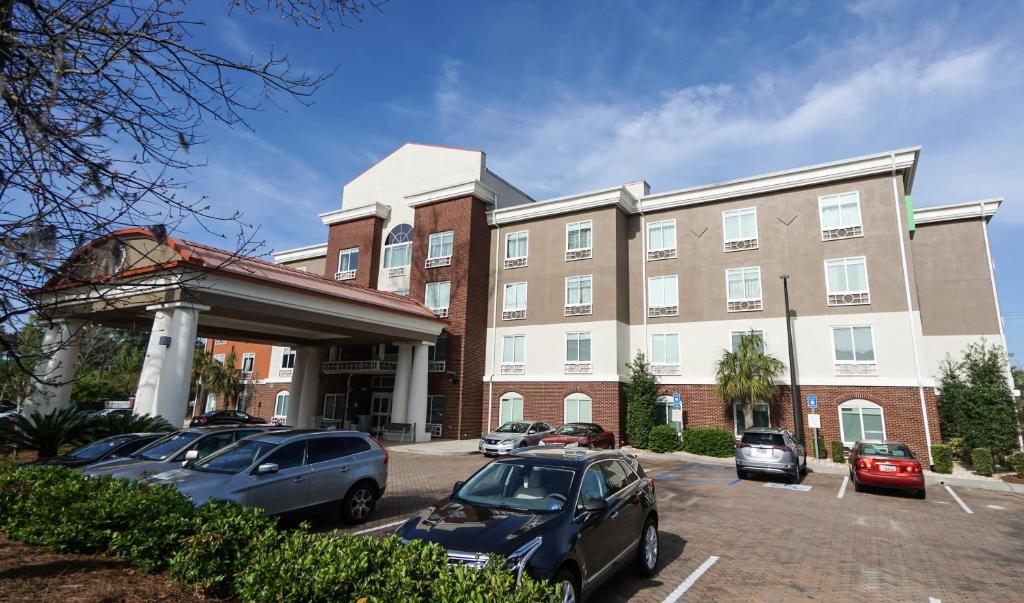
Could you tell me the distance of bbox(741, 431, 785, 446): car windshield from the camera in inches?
685

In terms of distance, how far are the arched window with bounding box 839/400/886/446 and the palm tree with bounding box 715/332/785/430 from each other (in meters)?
2.99

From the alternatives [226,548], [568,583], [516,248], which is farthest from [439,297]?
[568,583]

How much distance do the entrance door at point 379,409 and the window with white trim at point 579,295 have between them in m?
12.9

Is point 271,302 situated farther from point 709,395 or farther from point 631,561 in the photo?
point 709,395

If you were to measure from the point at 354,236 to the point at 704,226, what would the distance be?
22.8 meters

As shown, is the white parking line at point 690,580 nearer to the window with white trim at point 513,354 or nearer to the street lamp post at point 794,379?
the street lamp post at point 794,379

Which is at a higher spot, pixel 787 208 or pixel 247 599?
pixel 787 208

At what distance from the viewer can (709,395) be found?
26859 millimetres

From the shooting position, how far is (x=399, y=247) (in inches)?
1400

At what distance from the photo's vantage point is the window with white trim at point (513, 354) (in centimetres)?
3122

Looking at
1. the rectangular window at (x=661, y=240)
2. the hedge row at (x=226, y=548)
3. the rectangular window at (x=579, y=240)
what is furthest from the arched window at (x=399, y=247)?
the hedge row at (x=226, y=548)

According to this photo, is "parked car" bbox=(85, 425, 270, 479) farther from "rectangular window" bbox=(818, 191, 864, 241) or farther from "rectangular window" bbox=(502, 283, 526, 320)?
"rectangular window" bbox=(818, 191, 864, 241)

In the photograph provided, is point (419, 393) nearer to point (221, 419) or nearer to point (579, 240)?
point (221, 419)

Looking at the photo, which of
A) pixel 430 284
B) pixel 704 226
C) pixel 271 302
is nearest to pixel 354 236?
pixel 430 284
